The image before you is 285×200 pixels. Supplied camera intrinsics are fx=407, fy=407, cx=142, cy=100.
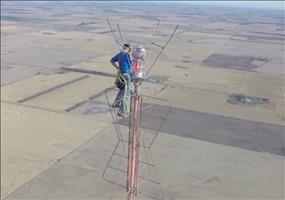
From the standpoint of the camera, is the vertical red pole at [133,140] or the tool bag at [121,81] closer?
the vertical red pole at [133,140]

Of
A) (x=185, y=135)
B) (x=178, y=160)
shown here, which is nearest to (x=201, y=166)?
(x=178, y=160)

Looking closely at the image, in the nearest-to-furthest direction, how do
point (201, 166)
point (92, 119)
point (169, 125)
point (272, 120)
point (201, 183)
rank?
point (201, 183) → point (201, 166) → point (272, 120) → point (169, 125) → point (92, 119)

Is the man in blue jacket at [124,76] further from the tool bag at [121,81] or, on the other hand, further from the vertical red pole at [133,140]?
the vertical red pole at [133,140]

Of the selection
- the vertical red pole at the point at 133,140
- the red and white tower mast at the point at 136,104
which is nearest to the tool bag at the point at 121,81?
the red and white tower mast at the point at 136,104

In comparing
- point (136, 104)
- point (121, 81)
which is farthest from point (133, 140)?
point (121, 81)

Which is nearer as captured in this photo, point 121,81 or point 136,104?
point 136,104

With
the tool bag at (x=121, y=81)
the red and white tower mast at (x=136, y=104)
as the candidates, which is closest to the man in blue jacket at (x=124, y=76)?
the tool bag at (x=121, y=81)

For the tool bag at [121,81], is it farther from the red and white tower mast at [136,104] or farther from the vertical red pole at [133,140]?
the vertical red pole at [133,140]

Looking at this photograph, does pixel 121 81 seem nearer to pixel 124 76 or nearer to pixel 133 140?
pixel 124 76

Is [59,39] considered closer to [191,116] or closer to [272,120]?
[191,116]

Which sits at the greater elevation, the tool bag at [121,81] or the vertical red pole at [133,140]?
the tool bag at [121,81]

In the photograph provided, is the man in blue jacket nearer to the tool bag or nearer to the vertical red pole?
the tool bag
